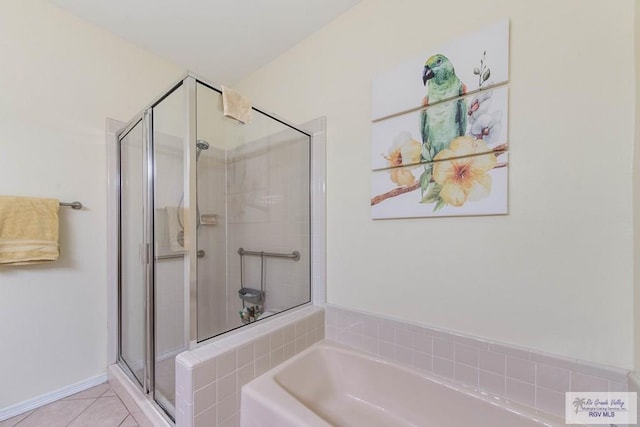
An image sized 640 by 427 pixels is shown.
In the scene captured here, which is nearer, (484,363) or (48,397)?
(484,363)

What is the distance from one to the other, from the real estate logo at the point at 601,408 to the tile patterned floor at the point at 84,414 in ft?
5.85

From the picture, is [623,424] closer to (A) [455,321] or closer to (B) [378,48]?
(A) [455,321]

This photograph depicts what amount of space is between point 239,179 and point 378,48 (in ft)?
3.93

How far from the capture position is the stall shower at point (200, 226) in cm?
122

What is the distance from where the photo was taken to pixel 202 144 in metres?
1.32

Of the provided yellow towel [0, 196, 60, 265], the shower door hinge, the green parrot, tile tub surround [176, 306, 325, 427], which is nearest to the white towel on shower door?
the shower door hinge

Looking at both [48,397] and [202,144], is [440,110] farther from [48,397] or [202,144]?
[48,397]

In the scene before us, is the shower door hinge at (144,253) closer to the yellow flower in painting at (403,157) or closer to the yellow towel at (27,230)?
the yellow towel at (27,230)

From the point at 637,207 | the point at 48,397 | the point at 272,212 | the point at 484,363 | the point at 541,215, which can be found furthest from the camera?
the point at 272,212

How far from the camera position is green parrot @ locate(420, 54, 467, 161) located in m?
1.18

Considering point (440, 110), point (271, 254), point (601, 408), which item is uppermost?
point (440, 110)

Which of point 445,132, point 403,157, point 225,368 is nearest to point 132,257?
point 225,368

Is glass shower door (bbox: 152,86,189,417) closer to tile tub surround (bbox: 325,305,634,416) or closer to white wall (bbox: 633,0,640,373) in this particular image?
tile tub surround (bbox: 325,305,634,416)

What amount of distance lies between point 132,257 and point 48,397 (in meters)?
0.86
